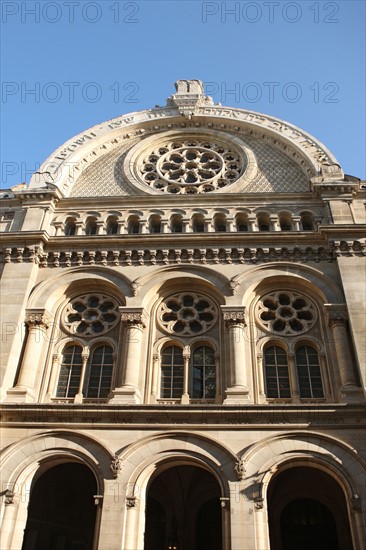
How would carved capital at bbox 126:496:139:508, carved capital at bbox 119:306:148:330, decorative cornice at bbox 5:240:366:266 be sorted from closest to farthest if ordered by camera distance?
carved capital at bbox 126:496:139:508, carved capital at bbox 119:306:148:330, decorative cornice at bbox 5:240:366:266

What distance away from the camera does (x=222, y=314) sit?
2102cm

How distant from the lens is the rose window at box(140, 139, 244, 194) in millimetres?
27094

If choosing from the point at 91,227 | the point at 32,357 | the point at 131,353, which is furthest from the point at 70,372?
the point at 91,227

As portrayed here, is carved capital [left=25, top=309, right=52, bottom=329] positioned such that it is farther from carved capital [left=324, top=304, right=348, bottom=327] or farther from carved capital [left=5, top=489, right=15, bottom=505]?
carved capital [left=324, top=304, right=348, bottom=327]

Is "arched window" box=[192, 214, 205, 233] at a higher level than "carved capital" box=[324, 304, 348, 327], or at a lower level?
higher

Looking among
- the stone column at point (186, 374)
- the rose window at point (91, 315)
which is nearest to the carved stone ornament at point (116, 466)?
the stone column at point (186, 374)

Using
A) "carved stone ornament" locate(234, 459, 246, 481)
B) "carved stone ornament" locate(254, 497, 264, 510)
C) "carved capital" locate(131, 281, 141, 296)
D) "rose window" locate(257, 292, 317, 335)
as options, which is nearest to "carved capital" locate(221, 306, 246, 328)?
"rose window" locate(257, 292, 317, 335)

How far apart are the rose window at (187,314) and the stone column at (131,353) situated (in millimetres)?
1141

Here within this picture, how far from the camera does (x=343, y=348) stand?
19.3 metres

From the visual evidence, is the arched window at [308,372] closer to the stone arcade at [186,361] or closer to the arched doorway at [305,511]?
the stone arcade at [186,361]

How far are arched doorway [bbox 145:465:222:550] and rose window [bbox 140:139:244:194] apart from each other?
46.1 ft

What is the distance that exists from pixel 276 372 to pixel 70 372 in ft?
27.2

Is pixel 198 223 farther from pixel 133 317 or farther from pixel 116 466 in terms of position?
pixel 116 466

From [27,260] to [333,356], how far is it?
45.2ft
